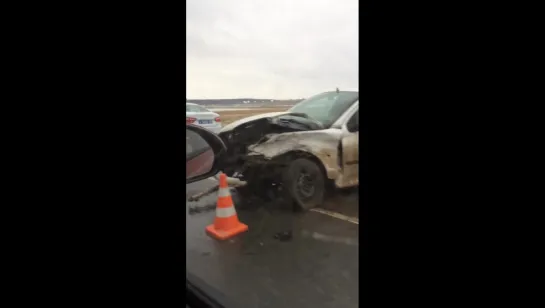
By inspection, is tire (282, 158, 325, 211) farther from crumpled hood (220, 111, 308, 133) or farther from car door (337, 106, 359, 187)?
crumpled hood (220, 111, 308, 133)

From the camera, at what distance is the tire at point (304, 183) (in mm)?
2293

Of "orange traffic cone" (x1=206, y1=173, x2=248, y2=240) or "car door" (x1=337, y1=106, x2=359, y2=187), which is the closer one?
"car door" (x1=337, y1=106, x2=359, y2=187)

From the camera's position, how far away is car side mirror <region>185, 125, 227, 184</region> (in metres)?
2.07

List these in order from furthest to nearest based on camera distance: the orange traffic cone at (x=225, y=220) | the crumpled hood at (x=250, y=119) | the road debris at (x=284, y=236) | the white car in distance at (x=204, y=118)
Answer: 1. the crumpled hood at (x=250, y=119)
2. the orange traffic cone at (x=225, y=220)
3. the road debris at (x=284, y=236)
4. the white car in distance at (x=204, y=118)

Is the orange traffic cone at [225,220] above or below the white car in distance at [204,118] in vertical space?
below

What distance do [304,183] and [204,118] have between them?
2.59ft

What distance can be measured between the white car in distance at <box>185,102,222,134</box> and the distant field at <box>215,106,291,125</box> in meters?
0.04

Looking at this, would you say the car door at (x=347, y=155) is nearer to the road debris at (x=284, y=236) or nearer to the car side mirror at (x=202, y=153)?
the road debris at (x=284, y=236)

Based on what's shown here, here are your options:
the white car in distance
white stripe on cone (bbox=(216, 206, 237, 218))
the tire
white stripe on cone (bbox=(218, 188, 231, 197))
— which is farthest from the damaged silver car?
white stripe on cone (bbox=(216, 206, 237, 218))

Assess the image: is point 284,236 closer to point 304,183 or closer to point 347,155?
point 304,183

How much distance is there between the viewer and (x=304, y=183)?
2.34 metres

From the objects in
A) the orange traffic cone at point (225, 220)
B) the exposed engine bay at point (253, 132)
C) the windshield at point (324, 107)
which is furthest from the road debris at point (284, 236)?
the windshield at point (324, 107)

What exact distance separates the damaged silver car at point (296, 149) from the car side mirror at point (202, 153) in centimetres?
7

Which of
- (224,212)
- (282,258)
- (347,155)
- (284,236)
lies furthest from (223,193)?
(347,155)
